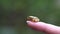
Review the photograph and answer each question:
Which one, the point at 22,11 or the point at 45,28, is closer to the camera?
the point at 45,28

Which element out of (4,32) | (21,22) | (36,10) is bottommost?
(4,32)

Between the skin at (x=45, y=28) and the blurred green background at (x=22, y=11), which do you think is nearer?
the skin at (x=45, y=28)

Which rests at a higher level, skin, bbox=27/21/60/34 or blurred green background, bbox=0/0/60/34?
blurred green background, bbox=0/0/60/34

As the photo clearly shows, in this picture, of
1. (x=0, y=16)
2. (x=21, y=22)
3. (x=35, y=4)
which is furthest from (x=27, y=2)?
(x=0, y=16)

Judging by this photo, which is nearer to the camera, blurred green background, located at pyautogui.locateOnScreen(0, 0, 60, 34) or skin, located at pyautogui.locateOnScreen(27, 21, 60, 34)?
skin, located at pyautogui.locateOnScreen(27, 21, 60, 34)

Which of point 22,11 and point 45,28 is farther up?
point 22,11

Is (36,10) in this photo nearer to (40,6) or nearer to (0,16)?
(40,6)

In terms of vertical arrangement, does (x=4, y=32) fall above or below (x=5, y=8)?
below

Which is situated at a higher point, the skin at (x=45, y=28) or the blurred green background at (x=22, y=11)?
the blurred green background at (x=22, y=11)

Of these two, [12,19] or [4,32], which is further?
[12,19]
